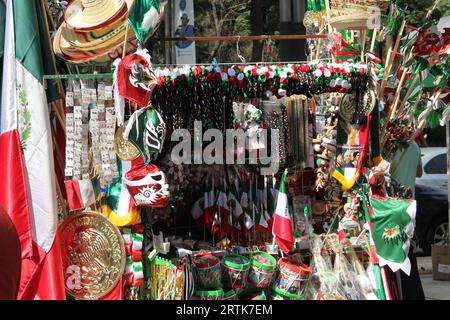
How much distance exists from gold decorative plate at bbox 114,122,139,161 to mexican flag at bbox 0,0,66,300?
560mm

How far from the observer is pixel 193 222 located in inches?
285

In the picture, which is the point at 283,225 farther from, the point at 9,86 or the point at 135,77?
the point at 9,86

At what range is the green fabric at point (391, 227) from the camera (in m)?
6.22

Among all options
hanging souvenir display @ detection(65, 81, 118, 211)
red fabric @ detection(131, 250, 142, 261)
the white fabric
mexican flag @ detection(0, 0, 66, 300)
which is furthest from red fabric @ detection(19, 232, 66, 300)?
the white fabric

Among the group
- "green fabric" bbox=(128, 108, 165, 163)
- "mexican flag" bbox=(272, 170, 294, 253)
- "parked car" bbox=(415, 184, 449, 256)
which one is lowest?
"parked car" bbox=(415, 184, 449, 256)

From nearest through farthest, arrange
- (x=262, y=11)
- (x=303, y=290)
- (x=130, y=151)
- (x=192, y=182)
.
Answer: (x=130, y=151) < (x=303, y=290) < (x=192, y=182) < (x=262, y=11)

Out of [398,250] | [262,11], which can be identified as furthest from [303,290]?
[262,11]

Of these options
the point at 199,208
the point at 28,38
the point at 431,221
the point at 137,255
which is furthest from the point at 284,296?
the point at 431,221

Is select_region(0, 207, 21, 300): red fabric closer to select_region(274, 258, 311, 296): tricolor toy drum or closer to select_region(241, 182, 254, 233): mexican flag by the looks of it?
select_region(274, 258, 311, 296): tricolor toy drum

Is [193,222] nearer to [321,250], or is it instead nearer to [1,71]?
[321,250]

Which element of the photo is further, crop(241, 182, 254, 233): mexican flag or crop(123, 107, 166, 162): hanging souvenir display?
crop(241, 182, 254, 233): mexican flag

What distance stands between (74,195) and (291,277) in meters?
1.89

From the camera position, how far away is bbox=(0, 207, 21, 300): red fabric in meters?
2.95

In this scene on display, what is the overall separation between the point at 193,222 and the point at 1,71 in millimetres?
2136
